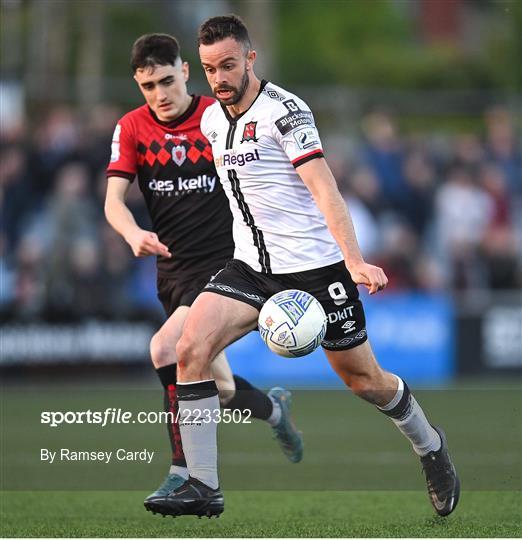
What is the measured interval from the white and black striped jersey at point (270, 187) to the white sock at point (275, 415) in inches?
57.6

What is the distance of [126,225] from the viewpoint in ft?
24.1

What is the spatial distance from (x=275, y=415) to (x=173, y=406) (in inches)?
31.0

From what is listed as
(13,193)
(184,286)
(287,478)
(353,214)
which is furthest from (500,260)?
(184,286)

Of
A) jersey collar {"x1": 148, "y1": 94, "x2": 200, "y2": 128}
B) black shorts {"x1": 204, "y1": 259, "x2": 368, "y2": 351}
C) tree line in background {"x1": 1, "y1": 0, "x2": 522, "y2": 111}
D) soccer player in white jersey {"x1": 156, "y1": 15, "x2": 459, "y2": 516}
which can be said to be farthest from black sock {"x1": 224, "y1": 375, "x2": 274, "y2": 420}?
tree line in background {"x1": 1, "y1": 0, "x2": 522, "y2": 111}

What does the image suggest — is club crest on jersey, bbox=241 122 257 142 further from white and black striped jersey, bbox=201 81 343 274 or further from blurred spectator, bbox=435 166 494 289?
blurred spectator, bbox=435 166 494 289

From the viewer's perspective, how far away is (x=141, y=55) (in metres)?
7.74

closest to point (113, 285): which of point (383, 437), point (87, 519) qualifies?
point (383, 437)

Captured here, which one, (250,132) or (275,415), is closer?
(250,132)

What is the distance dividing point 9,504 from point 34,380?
8.16m

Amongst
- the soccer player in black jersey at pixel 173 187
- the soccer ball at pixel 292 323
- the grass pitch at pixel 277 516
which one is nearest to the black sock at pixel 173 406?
the soccer player in black jersey at pixel 173 187

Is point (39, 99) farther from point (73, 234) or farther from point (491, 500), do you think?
point (491, 500)

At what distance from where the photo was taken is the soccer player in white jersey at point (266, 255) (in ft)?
22.4

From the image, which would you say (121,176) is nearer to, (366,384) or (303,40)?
(366,384)

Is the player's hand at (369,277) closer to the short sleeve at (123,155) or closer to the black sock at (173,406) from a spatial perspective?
the black sock at (173,406)
